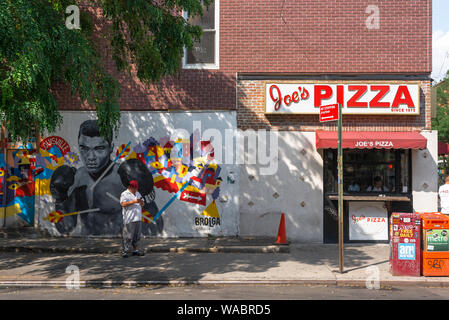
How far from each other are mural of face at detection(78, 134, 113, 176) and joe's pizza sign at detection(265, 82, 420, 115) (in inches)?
181

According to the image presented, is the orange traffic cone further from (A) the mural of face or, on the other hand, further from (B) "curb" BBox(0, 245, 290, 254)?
(A) the mural of face

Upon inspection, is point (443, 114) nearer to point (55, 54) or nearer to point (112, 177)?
point (112, 177)

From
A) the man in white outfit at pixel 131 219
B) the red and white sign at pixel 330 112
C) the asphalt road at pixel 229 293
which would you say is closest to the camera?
the asphalt road at pixel 229 293

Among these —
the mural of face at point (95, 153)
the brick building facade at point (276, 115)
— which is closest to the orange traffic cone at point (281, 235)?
the brick building facade at point (276, 115)

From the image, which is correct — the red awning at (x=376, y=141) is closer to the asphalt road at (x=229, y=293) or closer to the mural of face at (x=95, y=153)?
the asphalt road at (x=229, y=293)

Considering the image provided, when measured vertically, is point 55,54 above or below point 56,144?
above

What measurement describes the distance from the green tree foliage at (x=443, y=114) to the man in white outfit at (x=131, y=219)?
1037 inches

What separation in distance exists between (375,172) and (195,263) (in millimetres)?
5581

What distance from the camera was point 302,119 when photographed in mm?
11812

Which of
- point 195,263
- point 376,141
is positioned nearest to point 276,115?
point 376,141

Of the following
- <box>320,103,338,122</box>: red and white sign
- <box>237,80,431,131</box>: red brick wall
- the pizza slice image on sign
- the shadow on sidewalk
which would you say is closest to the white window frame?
<box>237,80,431,131</box>: red brick wall

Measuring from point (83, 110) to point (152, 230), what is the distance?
3868 mm

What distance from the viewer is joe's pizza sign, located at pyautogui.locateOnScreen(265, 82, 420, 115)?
37.6 ft

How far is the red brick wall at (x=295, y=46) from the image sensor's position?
11.6m
